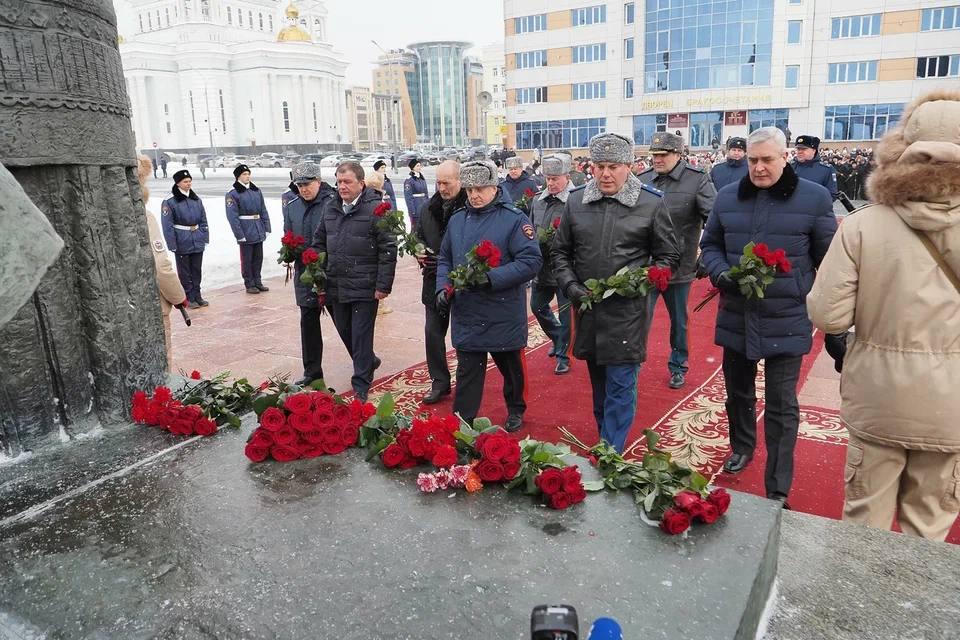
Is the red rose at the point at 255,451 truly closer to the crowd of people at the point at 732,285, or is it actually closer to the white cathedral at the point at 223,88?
the crowd of people at the point at 732,285

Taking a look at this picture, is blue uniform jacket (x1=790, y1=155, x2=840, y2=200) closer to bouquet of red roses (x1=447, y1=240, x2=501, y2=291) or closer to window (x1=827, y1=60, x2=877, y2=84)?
bouquet of red roses (x1=447, y1=240, x2=501, y2=291)

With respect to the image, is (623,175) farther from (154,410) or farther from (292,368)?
(292,368)

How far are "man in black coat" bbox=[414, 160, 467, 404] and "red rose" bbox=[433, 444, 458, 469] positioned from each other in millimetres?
2875

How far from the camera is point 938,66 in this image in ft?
134

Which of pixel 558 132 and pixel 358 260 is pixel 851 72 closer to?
pixel 558 132

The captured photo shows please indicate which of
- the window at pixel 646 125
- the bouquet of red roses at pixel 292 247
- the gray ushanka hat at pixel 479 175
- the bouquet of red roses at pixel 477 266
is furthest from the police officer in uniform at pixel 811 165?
the window at pixel 646 125

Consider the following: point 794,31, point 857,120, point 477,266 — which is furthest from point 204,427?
point 794,31

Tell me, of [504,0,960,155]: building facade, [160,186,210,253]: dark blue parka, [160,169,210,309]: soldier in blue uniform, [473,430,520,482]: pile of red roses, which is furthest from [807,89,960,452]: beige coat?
[504,0,960,155]: building facade

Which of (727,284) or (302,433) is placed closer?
(302,433)

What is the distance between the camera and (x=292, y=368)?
6203mm

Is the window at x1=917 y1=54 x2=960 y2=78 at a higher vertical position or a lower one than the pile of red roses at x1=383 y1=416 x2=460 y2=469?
higher

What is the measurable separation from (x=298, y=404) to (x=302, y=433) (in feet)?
0.47

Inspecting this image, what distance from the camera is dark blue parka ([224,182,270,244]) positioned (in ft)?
32.6

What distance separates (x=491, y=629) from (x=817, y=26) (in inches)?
1964
